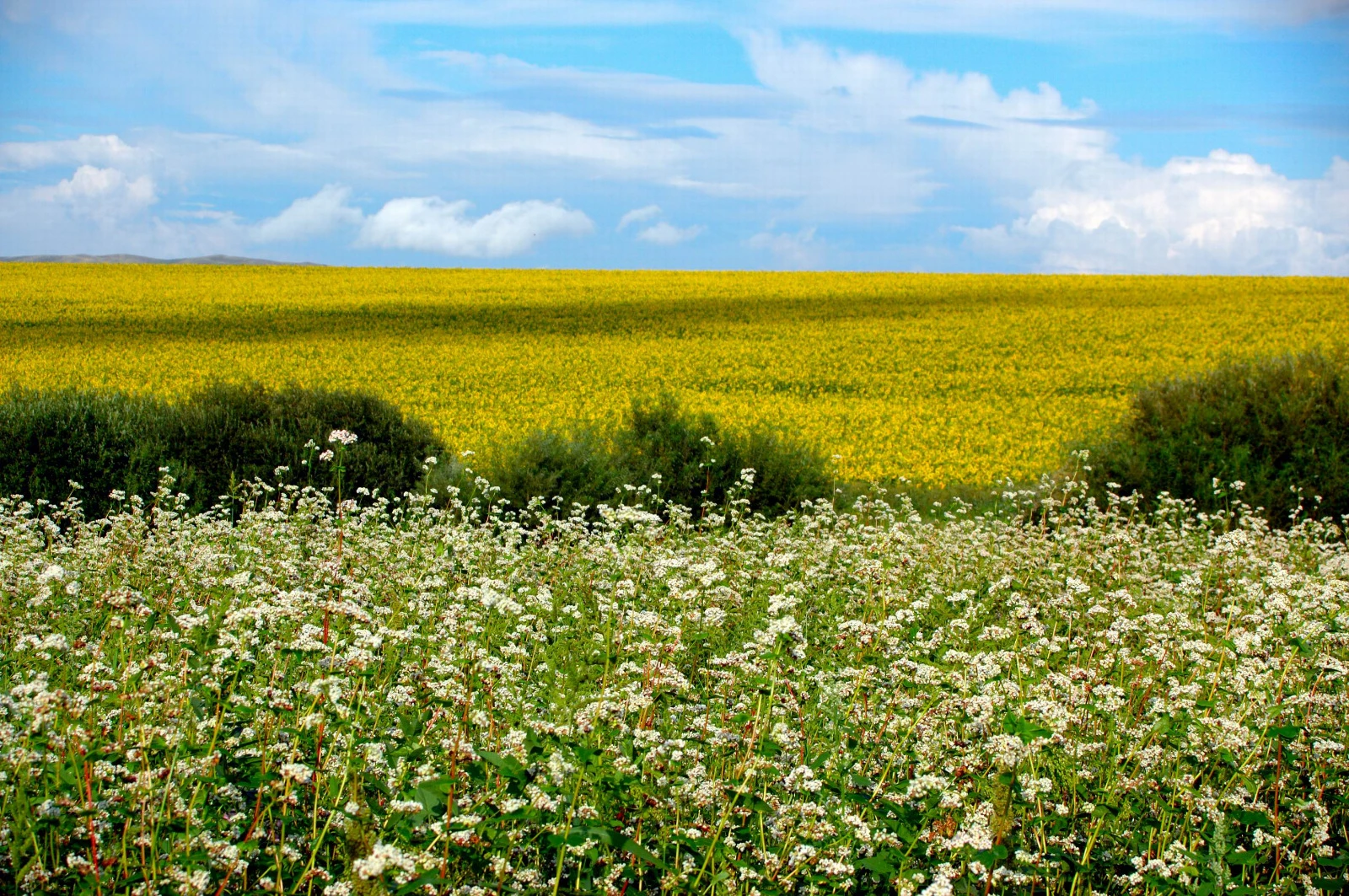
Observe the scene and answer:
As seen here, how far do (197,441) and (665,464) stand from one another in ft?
18.7

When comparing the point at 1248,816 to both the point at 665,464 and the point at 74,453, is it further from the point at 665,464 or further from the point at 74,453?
the point at 74,453

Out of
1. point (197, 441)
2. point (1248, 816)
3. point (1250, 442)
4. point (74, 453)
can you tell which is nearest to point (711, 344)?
point (1250, 442)

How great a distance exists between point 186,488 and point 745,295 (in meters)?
36.4

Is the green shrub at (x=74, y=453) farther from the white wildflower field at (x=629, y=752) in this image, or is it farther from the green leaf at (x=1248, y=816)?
the green leaf at (x=1248, y=816)

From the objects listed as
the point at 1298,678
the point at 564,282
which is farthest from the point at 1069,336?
the point at 1298,678

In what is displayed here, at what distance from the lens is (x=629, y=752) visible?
12.7 feet

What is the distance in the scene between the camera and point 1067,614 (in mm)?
6152

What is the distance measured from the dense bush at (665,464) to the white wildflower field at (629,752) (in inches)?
225

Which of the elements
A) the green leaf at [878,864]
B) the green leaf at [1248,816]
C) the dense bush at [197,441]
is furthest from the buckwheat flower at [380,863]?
the dense bush at [197,441]

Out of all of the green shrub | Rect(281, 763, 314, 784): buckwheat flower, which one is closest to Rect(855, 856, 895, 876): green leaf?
Rect(281, 763, 314, 784): buckwheat flower

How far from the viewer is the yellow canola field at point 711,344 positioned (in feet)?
71.8

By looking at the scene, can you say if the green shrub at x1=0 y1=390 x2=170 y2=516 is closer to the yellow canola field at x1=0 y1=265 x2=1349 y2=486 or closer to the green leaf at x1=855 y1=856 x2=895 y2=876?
the yellow canola field at x1=0 y1=265 x2=1349 y2=486

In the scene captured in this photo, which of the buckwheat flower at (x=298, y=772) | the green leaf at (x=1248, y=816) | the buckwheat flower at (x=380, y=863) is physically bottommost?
the green leaf at (x=1248, y=816)

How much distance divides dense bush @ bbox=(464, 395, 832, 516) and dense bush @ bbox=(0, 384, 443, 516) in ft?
4.99
